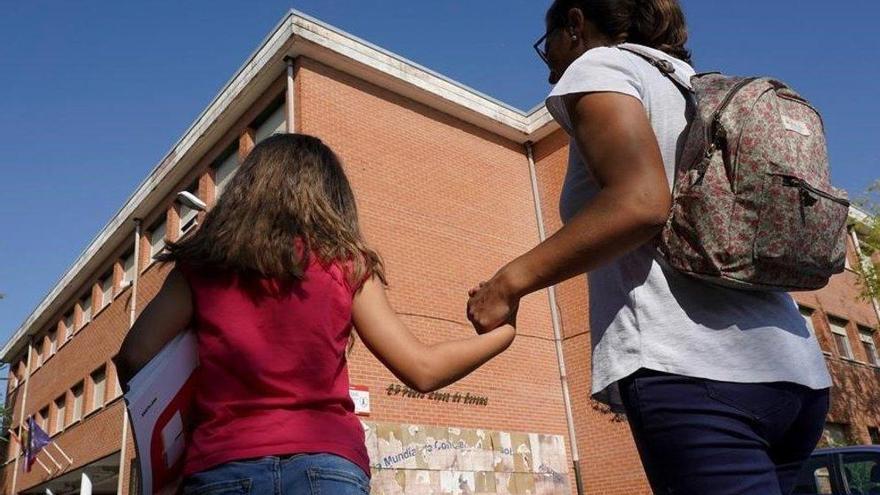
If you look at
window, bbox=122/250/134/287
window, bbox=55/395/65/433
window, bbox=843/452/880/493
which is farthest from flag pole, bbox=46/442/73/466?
A: window, bbox=843/452/880/493

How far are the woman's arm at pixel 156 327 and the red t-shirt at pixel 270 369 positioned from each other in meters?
0.03

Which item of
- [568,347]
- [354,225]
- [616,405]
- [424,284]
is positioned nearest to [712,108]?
[616,405]

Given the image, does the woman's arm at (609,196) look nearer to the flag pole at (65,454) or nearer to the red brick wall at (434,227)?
the red brick wall at (434,227)

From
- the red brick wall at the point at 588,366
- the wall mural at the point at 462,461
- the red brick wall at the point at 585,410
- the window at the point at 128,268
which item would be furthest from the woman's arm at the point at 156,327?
the window at the point at 128,268

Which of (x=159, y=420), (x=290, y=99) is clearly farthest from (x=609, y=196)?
(x=290, y=99)

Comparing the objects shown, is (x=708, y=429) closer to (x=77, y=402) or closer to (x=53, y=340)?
(x=77, y=402)

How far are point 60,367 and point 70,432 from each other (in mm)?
3152

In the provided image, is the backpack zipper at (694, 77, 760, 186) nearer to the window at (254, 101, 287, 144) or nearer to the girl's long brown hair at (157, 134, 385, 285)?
the girl's long brown hair at (157, 134, 385, 285)

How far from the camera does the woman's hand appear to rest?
65.4 inches

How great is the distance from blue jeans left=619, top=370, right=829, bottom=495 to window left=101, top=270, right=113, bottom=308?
22.4 metres

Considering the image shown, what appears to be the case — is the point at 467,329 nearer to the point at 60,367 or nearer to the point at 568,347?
the point at 568,347

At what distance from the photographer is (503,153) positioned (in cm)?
1725

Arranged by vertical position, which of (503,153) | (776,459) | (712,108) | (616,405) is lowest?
(776,459)

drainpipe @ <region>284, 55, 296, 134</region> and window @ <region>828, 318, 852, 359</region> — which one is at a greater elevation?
drainpipe @ <region>284, 55, 296, 134</region>
